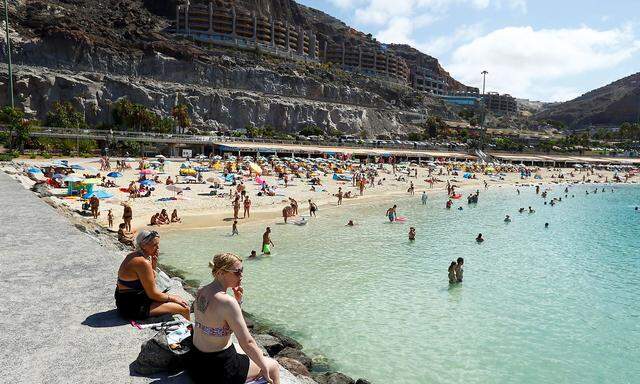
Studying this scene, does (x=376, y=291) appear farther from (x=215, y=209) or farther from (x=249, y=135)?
(x=249, y=135)

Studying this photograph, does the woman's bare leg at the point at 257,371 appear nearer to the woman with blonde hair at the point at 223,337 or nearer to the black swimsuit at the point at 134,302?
the woman with blonde hair at the point at 223,337

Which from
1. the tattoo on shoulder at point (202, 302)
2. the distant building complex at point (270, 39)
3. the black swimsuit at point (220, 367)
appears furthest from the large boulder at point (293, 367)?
the distant building complex at point (270, 39)

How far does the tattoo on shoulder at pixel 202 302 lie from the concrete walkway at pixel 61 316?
117cm

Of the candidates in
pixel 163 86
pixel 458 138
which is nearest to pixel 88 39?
pixel 163 86

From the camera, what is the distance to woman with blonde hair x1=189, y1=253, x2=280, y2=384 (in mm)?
3980

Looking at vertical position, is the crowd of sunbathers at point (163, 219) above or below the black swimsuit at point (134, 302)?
below

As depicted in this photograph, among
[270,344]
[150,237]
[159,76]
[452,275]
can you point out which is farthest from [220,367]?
[159,76]

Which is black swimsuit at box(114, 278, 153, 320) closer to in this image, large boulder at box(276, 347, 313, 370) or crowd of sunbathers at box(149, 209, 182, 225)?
large boulder at box(276, 347, 313, 370)

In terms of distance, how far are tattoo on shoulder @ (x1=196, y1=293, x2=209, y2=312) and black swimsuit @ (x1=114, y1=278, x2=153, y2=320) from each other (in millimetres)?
2053

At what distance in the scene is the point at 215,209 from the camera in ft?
86.8

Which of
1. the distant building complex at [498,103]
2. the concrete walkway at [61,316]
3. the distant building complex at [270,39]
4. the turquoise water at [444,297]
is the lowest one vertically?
the turquoise water at [444,297]

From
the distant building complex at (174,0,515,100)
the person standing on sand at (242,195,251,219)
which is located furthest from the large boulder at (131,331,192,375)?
the distant building complex at (174,0,515,100)

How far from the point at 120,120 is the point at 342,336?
222 ft

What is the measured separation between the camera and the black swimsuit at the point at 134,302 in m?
5.79
